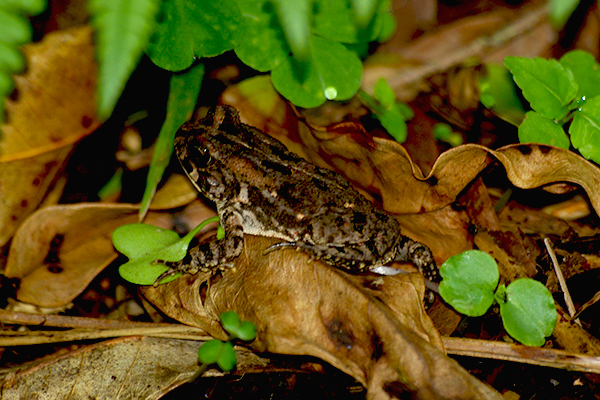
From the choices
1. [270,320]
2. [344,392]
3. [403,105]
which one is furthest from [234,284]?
[403,105]

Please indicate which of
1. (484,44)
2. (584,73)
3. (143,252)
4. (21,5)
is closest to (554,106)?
(584,73)

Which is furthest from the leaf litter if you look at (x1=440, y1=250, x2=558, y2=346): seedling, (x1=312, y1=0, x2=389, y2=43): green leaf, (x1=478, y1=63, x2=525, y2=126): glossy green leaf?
(x1=478, y1=63, x2=525, y2=126): glossy green leaf

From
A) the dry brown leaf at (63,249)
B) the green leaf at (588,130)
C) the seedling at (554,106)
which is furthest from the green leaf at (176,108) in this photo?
the green leaf at (588,130)

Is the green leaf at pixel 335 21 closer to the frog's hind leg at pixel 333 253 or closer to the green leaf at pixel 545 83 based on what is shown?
the green leaf at pixel 545 83

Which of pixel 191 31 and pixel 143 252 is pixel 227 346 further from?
pixel 191 31

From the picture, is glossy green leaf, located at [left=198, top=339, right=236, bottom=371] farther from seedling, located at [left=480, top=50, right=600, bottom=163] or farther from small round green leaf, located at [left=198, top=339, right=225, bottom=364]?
seedling, located at [left=480, top=50, right=600, bottom=163]
